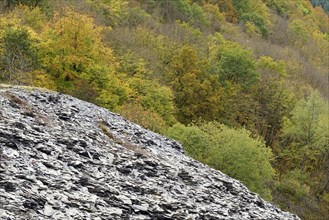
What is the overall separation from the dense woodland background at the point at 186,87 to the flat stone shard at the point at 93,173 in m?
13.8

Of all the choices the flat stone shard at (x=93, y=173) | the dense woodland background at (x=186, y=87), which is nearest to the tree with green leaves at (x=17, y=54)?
the dense woodland background at (x=186, y=87)

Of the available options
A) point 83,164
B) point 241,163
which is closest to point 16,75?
point 241,163

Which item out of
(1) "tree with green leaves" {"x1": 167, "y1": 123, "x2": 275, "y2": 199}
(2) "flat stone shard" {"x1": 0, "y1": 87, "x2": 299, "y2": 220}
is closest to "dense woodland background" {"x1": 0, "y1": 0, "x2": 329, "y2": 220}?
(1) "tree with green leaves" {"x1": 167, "y1": 123, "x2": 275, "y2": 199}

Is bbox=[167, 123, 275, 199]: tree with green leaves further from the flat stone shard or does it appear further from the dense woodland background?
the flat stone shard

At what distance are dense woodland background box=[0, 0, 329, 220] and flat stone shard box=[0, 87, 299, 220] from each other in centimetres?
1376

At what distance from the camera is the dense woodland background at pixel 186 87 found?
161 ft

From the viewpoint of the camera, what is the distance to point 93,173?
23328 mm

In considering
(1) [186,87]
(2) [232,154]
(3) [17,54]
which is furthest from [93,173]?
(1) [186,87]

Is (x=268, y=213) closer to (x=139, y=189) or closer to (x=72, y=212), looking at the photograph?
(x=139, y=189)

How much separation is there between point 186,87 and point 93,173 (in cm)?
4443

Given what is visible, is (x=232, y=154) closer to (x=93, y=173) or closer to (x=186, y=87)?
(x=186, y=87)

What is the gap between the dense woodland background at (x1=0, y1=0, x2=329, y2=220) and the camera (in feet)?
161

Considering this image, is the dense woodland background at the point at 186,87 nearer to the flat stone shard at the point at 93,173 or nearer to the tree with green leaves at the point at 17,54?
the tree with green leaves at the point at 17,54

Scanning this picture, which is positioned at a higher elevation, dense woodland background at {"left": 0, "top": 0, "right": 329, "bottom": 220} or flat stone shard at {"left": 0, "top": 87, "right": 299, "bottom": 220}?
flat stone shard at {"left": 0, "top": 87, "right": 299, "bottom": 220}
